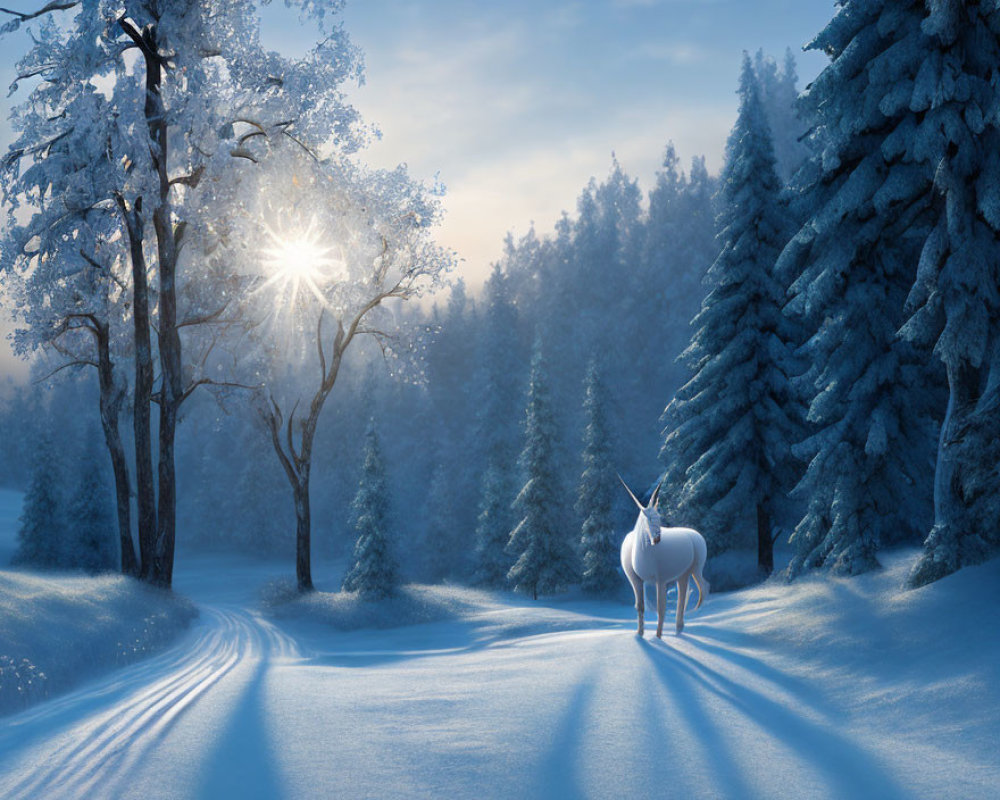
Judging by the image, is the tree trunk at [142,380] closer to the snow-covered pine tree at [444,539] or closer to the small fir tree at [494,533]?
the small fir tree at [494,533]

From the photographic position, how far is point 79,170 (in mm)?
16266

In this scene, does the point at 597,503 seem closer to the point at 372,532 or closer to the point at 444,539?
the point at 372,532

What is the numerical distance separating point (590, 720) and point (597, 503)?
33.1 m

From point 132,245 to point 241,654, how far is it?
33.9 ft

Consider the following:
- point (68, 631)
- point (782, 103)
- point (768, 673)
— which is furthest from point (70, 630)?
point (782, 103)

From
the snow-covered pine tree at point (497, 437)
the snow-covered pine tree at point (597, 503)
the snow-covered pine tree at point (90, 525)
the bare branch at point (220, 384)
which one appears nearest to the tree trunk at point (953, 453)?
the bare branch at point (220, 384)

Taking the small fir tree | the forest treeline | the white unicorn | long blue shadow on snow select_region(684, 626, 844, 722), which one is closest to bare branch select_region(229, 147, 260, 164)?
the forest treeline

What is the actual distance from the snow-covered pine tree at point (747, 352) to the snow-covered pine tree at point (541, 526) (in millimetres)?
→ 14261

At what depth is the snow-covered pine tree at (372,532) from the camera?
3152 cm

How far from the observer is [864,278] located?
1423 centimetres

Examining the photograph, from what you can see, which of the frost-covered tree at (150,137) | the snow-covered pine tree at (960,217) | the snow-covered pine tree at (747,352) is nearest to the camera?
the snow-covered pine tree at (960,217)

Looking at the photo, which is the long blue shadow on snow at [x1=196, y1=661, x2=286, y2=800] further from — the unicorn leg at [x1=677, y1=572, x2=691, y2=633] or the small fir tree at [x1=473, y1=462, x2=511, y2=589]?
the small fir tree at [x1=473, y1=462, x2=511, y2=589]

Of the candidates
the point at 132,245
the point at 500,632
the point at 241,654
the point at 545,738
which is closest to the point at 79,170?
the point at 132,245

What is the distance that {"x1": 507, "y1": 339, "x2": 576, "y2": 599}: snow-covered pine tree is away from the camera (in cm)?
3847
